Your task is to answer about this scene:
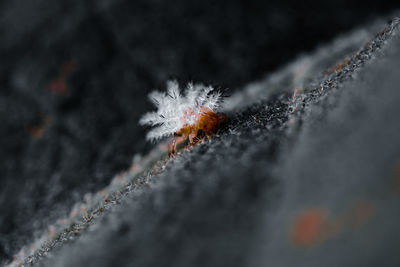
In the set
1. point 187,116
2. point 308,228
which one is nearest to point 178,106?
point 187,116

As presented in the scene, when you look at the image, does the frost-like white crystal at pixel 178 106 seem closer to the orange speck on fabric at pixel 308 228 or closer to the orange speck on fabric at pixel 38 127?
the orange speck on fabric at pixel 308 228

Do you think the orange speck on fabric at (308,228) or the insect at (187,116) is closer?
the orange speck on fabric at (308,228)

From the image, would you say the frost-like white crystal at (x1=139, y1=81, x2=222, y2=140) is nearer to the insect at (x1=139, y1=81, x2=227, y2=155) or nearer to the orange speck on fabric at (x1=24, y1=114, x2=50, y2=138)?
the insect at (x1=139, y1=81, x2=227, y2=155)

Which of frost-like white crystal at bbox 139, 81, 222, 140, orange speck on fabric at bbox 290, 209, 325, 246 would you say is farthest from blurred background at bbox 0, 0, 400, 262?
orange speck on fabric at bbox 290, 209, 325, 246

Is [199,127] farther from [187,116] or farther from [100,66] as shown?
[100,66]

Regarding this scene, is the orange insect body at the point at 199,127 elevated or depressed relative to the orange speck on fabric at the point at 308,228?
elevated

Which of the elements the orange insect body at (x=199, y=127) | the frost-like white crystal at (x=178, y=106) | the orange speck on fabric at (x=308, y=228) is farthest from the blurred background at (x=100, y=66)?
the orange speck on fabric at (x=308, y=228)
